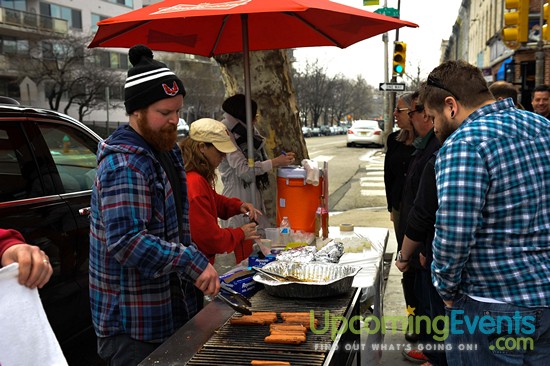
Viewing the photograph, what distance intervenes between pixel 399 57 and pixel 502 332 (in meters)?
15.0

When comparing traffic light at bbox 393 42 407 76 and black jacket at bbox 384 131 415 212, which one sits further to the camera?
traffic light at bbox 393 42 407 76

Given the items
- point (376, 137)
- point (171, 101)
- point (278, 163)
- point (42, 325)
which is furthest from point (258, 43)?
point (376, 137)

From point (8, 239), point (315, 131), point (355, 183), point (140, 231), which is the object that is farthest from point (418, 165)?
point (315, 131)

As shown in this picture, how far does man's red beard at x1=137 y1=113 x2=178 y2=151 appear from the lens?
241cm

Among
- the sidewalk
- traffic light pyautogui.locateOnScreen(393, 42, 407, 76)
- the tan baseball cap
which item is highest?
traffic light pyautogui.locateOnScreen(393, 42, 407, 76)

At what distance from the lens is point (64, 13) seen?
41.9m

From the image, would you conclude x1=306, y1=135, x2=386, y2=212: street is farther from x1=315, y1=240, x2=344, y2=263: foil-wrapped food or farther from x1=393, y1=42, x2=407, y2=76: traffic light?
x1=315, y1=240, x2=344, y2=263: foil-wrapped food

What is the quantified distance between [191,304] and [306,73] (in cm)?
6542

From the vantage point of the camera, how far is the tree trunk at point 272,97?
6973 millimetres

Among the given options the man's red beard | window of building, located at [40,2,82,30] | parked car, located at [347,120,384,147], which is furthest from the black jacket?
window of building, located at [40,2,82,30]

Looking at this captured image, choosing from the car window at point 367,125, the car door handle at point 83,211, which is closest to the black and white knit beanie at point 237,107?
the car door handle at point 83,211

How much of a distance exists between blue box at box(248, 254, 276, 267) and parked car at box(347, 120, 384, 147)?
2776 centimetres

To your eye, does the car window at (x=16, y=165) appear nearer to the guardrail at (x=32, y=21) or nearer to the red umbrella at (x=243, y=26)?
the red umbrella at (x=243, y=26)

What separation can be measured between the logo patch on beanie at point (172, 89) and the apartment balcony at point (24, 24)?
37268mm
